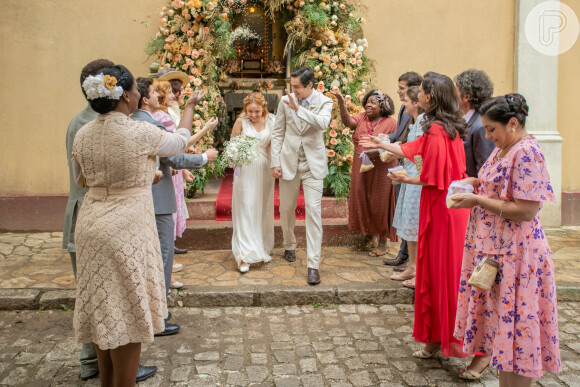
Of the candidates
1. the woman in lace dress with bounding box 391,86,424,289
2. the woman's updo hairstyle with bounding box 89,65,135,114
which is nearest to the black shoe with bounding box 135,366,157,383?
the woman's updo hairstyle with bounding box 89,65,135,114

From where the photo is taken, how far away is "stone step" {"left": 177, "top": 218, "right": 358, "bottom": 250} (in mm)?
7113

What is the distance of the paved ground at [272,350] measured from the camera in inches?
158

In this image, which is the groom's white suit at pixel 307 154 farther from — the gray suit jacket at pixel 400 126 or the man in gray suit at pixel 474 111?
the man in gray suit at pixel 474 111

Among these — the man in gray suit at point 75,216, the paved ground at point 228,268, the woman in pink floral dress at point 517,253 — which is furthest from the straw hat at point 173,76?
the woman in pink floral dress at point 517,253

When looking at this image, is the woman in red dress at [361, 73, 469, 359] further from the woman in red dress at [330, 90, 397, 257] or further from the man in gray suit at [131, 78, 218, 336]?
the woman in red dress at [330, 90, 397, 257]

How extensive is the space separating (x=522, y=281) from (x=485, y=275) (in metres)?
0.21

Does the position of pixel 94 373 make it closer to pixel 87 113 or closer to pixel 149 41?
pixel 87 113

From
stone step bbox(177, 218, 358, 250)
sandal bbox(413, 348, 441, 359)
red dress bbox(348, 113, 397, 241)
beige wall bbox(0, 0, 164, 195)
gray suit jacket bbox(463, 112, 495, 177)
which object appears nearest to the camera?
sandal bbox(413, 348, 441, 359)

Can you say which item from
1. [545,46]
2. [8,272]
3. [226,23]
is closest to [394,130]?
[226,23]

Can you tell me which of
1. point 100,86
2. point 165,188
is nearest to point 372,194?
point 165,188

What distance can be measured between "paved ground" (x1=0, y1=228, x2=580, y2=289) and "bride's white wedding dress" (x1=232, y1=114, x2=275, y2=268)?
23 cm

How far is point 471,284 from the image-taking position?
10.7ft

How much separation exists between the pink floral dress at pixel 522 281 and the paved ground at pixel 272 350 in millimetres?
847

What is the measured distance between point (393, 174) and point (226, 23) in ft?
14.6
